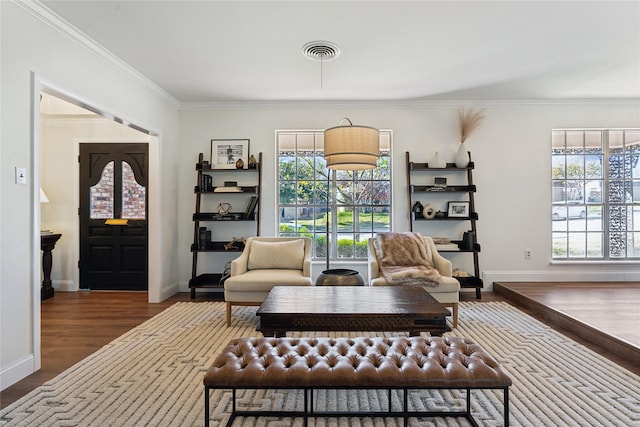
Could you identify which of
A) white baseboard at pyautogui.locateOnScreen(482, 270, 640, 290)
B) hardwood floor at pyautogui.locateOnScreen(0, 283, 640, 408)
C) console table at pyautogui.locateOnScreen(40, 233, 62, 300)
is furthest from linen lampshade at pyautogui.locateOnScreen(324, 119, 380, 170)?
console table at pyautogui.locateOnScreen(40, 233, 62, 300)

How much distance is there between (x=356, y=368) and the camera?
1742mm

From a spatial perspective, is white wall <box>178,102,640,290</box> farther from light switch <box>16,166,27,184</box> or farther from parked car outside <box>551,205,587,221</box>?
light switch <box>16,166,27,184</box>

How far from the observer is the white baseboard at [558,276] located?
494cm

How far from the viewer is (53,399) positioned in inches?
84.7

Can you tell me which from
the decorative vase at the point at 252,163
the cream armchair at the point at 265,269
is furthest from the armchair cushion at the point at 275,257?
the decorative vase at the point at 252,163

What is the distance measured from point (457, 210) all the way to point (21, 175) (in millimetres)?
4621

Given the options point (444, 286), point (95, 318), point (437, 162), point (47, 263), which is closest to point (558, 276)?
point (437, 162)

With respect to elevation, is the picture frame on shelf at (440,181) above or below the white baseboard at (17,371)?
above

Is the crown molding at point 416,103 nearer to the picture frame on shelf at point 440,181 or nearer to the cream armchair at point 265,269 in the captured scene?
the picture frame on shelf at point 440,181

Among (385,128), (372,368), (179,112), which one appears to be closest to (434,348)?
(372,368)

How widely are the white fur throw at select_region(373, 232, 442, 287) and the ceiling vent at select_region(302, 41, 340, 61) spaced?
2016 millimetres

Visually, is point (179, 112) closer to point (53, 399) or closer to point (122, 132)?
point (122, 132)

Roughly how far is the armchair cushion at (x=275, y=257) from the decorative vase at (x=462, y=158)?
7.99 feet

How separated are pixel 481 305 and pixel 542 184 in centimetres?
203
